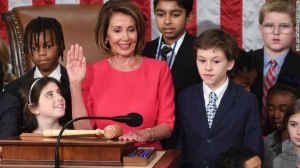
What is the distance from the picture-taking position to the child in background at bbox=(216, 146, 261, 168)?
11.0ft

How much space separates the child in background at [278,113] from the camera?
3.90 metres

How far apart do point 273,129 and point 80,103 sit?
132 cm

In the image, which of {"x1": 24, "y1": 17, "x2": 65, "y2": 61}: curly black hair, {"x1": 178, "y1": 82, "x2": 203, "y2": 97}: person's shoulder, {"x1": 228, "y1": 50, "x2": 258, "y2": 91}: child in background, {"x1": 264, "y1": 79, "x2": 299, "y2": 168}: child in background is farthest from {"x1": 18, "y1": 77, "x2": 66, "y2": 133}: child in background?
{"x1": 264, "y1": 79, "x2": 299, "y2": 168}: child in background

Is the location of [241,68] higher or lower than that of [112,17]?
lower

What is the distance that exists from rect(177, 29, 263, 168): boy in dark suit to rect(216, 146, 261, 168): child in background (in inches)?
4.5

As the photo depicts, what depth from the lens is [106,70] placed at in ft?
11.6

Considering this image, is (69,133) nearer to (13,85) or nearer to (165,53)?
(13,85)

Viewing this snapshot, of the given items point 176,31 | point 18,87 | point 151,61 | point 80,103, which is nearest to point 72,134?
point 80,103

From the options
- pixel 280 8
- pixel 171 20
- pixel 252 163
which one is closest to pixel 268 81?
pixel 280 8

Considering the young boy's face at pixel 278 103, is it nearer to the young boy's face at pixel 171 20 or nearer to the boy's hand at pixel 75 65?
the young boy's face at pixel 171 20

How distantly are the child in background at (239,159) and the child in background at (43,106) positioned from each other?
0.82m

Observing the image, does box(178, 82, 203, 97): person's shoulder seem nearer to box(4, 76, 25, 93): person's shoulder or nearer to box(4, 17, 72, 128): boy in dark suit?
box(4, 17, 72, 128): boy in dark suit

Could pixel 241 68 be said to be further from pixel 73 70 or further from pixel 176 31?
pixel 73 70

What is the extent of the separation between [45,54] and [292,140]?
4.62 feet
